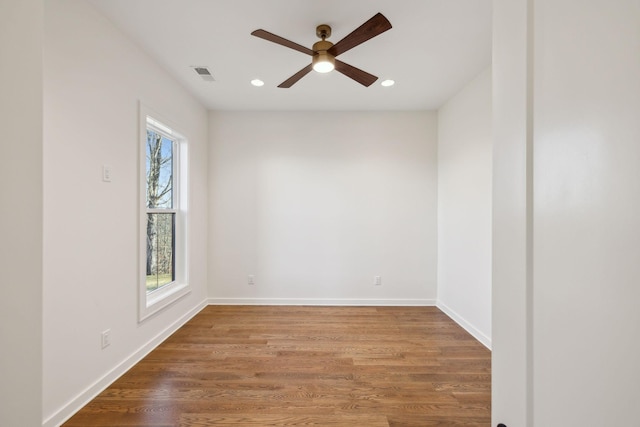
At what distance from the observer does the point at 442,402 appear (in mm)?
1884

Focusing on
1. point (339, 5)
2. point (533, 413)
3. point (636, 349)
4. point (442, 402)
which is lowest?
point (442, 402)

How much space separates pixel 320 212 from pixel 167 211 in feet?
6.14

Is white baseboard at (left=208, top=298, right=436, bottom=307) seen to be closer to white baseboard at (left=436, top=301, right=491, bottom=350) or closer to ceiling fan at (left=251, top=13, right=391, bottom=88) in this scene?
white baseboard at (left=436, top=301, right=491, bottom=350)

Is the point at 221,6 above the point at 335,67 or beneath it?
above

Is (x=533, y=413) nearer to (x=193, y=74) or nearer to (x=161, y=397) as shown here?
(x=161, y=397)

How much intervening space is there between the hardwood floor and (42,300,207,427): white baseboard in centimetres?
4

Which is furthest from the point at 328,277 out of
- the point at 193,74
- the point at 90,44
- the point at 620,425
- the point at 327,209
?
the point at 620,425

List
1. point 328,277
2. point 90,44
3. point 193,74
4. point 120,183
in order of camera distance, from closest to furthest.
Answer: point 90,44
point 120,183
point 193,74
point 328,277

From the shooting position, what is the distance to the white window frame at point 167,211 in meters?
2.38

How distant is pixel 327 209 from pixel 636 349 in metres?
3.53

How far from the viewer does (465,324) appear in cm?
305

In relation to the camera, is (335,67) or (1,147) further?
(335,67)

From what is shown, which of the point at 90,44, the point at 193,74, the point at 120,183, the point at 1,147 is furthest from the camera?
the point at 193,74

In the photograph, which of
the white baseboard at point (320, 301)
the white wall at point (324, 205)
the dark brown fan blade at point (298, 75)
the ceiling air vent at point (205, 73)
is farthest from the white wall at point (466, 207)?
the ceiling air vent at point (205, 73)
